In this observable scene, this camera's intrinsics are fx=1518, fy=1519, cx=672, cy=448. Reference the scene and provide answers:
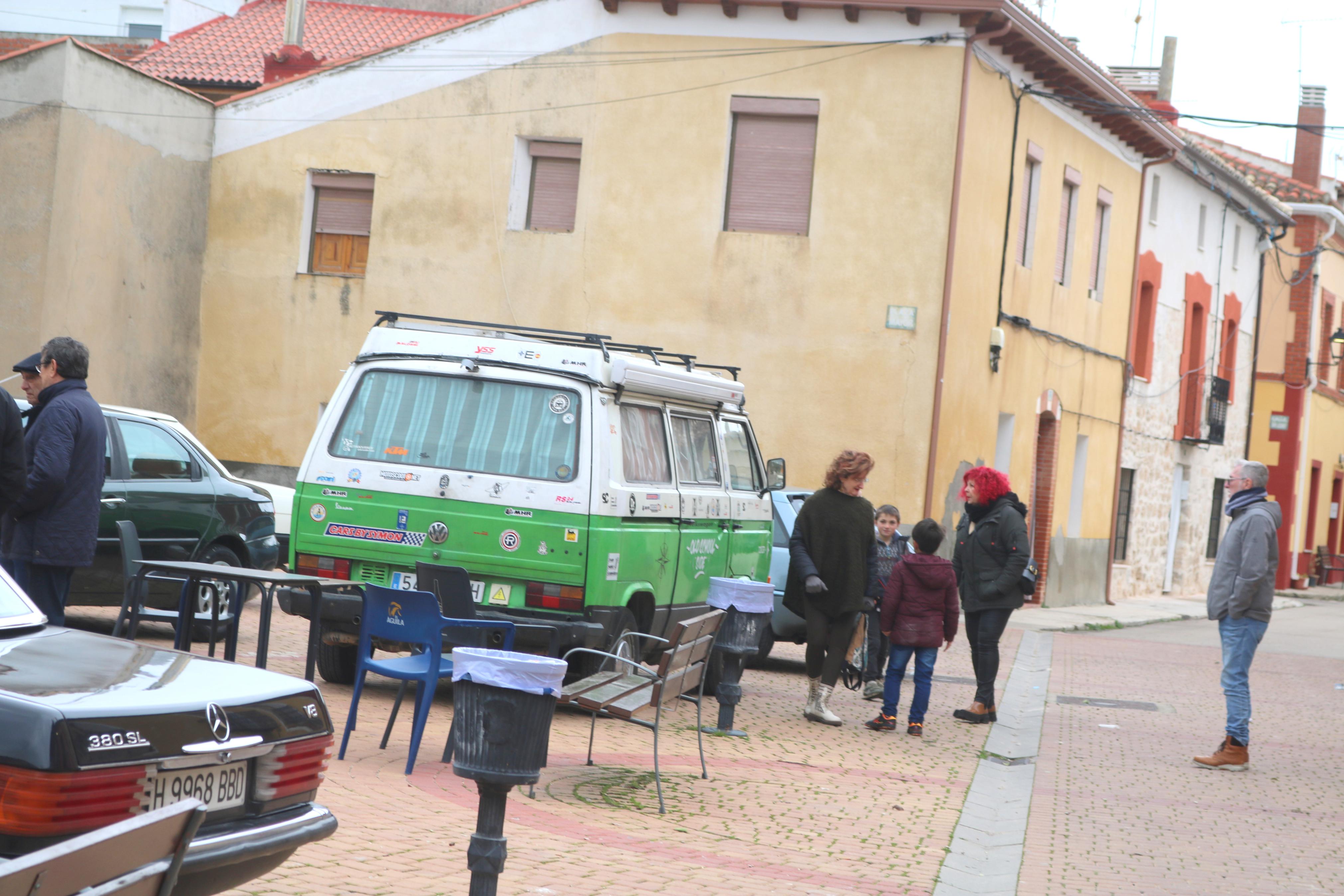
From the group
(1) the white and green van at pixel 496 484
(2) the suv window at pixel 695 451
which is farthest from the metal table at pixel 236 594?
(2) the suv window at pixel 695 451

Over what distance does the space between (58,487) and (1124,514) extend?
23.9 m

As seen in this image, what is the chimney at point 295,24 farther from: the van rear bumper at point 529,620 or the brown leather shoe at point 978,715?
the brown leather shoe at point 978,715

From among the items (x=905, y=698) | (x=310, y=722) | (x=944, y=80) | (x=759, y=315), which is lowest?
(x=905, y=698)

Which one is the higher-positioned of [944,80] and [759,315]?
[944,80]

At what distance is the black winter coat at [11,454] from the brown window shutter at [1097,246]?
2084 centimetres

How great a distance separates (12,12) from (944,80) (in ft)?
89.0

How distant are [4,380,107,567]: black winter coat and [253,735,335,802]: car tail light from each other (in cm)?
399

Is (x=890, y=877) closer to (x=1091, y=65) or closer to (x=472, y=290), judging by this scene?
(x=472, y=290)

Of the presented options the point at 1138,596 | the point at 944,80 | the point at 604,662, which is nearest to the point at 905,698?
the point at 604,662

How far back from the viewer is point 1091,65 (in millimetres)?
22375

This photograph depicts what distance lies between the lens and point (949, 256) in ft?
63.2

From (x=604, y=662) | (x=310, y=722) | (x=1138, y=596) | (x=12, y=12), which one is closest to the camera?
(x=310, y=722)

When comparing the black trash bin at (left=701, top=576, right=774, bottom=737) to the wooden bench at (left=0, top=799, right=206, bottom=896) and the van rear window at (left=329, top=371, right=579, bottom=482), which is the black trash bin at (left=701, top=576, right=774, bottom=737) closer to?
the van rear window at (left=329, top=371, right=579, bottom=482)

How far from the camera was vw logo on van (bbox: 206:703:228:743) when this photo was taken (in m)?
3.89
